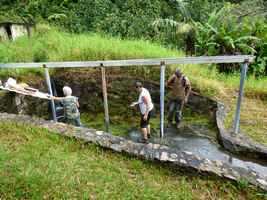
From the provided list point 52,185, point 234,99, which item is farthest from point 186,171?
point 234,99

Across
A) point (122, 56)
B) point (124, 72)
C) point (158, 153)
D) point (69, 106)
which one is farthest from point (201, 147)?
point (122, 56)

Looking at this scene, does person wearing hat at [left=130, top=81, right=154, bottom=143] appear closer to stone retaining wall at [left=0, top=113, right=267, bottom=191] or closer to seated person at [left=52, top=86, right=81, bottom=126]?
seated person at [left=52, top=86, right=81, bottom=126]

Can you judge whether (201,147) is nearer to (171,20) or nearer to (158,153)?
(158,153)

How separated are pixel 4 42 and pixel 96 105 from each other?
4391 mm

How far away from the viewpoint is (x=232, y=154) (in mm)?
4516

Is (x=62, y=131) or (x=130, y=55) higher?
(x=130, y=55)

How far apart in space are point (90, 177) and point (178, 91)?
3264 mm

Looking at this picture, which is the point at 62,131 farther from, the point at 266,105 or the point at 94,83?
the point at 266,105

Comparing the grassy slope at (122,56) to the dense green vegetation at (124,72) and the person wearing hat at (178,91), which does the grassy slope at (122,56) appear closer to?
the dense green vegetation at (124,72)

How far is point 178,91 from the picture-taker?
5406mm

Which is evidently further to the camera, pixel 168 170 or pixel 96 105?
pixel 96 105

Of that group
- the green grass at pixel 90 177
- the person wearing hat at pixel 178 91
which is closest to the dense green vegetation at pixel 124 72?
the green grass at pixel 90 177

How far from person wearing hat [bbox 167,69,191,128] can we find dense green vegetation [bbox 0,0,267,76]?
137 inches

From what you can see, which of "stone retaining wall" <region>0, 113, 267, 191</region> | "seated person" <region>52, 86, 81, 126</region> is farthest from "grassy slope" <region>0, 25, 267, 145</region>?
"stone retaining wall" <region>0, 113, 267, 191</region>
